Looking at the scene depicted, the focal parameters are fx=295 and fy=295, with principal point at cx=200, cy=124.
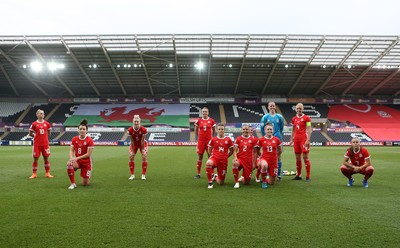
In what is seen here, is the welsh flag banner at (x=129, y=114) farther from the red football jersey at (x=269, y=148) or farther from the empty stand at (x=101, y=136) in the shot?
the red football jersey at (x=269, y=148)

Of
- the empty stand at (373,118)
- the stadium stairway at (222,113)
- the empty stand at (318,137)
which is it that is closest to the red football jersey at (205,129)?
the empty stand at (318,137)

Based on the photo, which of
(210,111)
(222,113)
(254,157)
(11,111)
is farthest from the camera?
(210,111)

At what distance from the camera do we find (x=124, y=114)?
4412 centimetres

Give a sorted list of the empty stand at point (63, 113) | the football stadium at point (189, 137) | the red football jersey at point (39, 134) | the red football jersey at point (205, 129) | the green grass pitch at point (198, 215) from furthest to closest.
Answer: the empty stand at point (63, 113) < the red football jersey at point (205, 129) < the red football jersey at point (39, 134) < the football stadium at point (189, 137) < the green grass pitch at point (198, 215)

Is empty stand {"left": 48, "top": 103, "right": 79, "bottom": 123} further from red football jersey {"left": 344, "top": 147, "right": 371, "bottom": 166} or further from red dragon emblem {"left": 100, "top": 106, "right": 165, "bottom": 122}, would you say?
red football jersey {"left": 344, "top": 147, "right": 371, "bottom": 166}

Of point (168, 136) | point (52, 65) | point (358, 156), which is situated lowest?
point (358, 156)

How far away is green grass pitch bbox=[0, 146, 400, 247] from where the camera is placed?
3604 mm

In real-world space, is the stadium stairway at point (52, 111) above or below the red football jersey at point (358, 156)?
above

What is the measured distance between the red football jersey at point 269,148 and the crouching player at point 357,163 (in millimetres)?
1809

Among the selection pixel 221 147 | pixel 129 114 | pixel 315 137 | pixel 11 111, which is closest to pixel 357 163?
pixel 221 147

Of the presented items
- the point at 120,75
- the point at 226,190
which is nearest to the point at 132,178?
the point at 226,190

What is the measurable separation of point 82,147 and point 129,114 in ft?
123

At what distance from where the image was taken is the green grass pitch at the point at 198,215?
11.8ft

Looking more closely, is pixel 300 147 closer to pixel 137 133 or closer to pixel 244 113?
pixel 137 133
